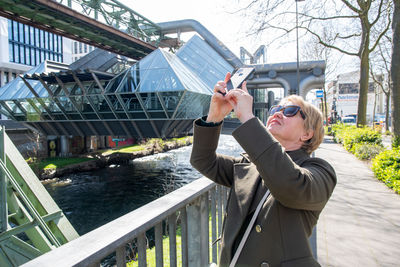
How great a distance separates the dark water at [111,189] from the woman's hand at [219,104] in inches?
453

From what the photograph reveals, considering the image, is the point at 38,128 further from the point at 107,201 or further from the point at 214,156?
the point at 214,156

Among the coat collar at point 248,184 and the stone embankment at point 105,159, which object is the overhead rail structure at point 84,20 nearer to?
the stone embankment at point 105,159

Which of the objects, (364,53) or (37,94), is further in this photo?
(37,94)

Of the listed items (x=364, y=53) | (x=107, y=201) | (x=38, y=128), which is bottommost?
(x=107, y=201)

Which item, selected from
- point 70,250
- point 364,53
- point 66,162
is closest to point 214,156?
point 70,250

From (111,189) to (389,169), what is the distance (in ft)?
60.2

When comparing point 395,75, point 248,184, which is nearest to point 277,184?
point 248,184

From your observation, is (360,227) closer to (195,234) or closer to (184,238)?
(195,234)

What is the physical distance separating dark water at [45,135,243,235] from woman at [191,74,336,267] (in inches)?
458

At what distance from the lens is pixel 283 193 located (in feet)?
4.04

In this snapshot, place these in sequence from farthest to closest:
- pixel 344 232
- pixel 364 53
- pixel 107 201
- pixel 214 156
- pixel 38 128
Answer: pixel 38 128 < pixel 107 201 < pixel 364 53 < pixel 344 232 < pixel 214 156

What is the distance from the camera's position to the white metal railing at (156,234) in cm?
113

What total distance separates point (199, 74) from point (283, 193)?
2690 centimetres

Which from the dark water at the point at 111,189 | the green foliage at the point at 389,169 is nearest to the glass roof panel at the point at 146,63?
the dark water at the point at 111,189
